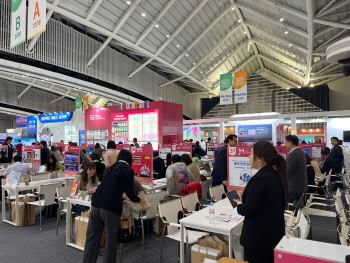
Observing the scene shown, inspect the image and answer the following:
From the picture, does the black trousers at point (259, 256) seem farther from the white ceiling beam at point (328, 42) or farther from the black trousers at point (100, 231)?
the white ceiling beam at point (328, 42)

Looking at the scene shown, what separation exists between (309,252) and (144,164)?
4032 mm

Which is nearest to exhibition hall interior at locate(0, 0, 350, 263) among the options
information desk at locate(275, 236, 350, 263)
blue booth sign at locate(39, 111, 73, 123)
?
information desk at locate(275, 236, 350, 263)

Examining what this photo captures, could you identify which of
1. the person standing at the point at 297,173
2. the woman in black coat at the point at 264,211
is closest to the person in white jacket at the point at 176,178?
the person standing at the point at 297,173

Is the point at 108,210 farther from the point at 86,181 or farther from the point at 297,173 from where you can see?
the point at 297,173

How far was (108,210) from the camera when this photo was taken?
2.77 metres

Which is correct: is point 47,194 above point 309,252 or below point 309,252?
below

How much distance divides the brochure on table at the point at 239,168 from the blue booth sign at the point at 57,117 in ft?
53.2

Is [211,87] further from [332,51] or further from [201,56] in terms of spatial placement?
[332,51]

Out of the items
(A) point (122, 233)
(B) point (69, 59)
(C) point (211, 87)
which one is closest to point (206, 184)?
(A) point (122, 233)

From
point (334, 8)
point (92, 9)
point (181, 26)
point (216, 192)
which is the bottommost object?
point (216, 192)

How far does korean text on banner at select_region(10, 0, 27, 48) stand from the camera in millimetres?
4727

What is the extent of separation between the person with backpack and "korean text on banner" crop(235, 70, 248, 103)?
31.6 ft

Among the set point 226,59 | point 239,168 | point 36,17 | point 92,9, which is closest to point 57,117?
point 92,9

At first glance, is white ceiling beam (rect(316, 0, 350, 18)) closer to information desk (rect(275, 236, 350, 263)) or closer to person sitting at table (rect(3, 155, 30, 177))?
information desk (rect(275, 236, 350, 263))
